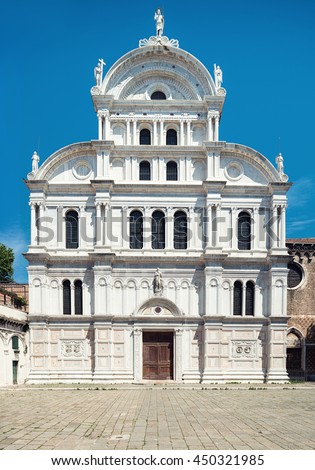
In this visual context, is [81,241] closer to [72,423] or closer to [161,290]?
[161,290]

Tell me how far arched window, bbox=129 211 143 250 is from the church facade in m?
0.07

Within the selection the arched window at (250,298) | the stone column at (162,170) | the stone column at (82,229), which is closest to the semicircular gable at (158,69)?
the stone column at (162,170)

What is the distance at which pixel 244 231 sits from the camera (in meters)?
33.5

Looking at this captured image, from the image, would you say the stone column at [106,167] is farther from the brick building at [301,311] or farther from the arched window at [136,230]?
the brick building at [301,311]

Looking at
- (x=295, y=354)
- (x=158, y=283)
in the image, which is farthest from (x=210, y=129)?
(x=295, y=354)

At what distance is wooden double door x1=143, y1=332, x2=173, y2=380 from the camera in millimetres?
32156

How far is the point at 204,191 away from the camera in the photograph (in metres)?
33.2

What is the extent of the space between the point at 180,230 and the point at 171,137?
22.5ft

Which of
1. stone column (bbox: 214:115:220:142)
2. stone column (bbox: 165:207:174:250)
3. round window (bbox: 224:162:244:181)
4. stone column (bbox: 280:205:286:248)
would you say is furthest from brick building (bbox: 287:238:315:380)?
stone column (bbox: 214:115:220:142)

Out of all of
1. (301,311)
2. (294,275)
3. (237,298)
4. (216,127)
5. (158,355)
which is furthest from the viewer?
(294,275)

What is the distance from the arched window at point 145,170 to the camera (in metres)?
33.9

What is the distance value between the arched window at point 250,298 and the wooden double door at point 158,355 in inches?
217

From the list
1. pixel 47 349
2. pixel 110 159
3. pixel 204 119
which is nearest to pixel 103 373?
pixel 47 349

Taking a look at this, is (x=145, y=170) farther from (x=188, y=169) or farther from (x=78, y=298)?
(x=78, y=298)
